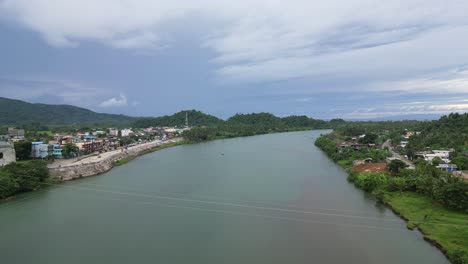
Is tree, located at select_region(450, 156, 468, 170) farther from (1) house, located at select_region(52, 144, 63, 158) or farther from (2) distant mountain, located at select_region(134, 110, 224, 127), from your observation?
(2) distant mountain, located at select_region(134, 110, 224, 127)

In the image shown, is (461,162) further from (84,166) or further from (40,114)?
(40,114)

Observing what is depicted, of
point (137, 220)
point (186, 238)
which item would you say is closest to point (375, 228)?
point (186, 238)

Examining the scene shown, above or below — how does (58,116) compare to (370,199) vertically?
above

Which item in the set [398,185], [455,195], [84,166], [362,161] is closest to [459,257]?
[455,195]

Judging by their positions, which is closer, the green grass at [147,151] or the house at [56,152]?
the house at [56,152]

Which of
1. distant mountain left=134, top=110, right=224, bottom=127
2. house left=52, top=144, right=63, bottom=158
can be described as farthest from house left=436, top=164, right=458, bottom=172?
distant mountain left=134, top=110, right=224, bottom=127

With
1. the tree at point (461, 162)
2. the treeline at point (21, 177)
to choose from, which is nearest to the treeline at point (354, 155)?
the tree at point (461, 162)

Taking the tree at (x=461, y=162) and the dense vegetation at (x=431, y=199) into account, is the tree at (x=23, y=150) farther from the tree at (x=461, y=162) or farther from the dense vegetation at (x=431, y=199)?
the tree at (x=461, y=162)

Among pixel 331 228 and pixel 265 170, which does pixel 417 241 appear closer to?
pixel 331 228
